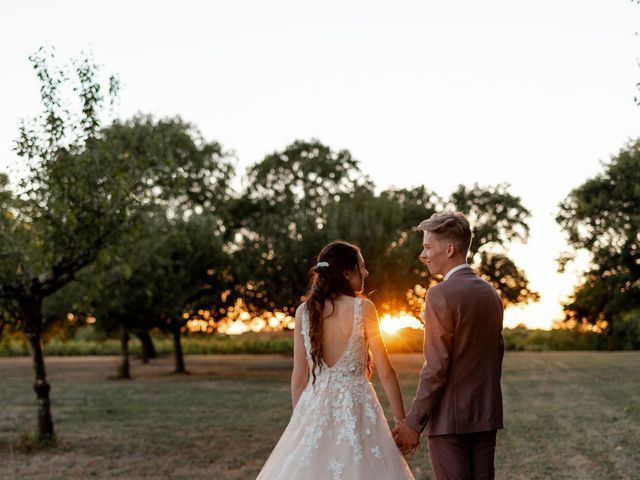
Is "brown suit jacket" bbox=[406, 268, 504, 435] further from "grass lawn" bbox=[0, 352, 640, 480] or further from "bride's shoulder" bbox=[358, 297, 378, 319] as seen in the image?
"grass lawn" bbox=[0, 352, 640, 480]

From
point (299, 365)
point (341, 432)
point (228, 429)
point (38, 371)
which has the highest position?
point (299, 365)

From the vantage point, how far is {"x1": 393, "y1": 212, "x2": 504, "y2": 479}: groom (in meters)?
5.05

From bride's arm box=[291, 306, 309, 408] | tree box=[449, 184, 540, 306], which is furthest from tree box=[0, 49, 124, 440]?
tree box=[449, 184, 540, 306]

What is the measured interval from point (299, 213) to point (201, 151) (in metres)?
14.4

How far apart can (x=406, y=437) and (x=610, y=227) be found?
3550cm

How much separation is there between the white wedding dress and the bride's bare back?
0.04 meters

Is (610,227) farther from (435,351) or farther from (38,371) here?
(435,351)

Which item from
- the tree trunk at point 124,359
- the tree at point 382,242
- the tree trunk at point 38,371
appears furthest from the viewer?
the tree trunk at point 124,359

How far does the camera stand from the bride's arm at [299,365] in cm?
625

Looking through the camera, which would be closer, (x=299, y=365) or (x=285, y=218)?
(x=299, y=365)

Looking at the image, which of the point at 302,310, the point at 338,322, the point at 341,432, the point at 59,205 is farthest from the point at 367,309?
the point at 59,205

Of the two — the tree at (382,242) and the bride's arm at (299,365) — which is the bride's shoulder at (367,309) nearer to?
the bride's arm at (299,365)

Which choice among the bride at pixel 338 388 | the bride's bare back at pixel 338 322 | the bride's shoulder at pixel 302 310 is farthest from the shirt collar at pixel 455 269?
the bride's shoulder at pixel 302 310

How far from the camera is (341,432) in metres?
6.23
